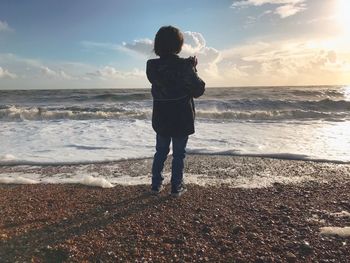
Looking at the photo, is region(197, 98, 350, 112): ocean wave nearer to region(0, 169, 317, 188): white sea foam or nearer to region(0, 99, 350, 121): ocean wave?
region(0, 99, 350, 121): ocean wave

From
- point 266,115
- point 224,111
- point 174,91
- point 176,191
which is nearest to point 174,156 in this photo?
point 176,191

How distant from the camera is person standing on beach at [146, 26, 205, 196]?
425 cm

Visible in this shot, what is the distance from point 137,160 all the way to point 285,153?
279 cm

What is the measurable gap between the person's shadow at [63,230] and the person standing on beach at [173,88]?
58 centimetres

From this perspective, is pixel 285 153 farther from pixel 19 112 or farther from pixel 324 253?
pixel 19 112

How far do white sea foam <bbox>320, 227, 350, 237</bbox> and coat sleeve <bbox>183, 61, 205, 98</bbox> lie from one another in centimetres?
182

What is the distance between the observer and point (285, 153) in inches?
290

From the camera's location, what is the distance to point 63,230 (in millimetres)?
3432

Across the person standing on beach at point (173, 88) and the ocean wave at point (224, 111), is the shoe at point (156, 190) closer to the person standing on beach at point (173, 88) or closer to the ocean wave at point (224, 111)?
the person standing on beach at point (173, 88)

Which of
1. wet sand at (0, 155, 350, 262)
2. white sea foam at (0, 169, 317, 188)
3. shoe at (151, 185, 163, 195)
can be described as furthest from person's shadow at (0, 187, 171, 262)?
white sea foam at (0, 169, 317, 188)

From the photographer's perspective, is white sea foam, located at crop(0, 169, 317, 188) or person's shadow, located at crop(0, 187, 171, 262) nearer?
person's shadow, located at crop(0, 187, 171, 262)

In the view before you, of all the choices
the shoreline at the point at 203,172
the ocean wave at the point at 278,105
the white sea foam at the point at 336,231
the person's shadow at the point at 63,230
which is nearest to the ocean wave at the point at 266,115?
the ocean wave at the point at 278,105

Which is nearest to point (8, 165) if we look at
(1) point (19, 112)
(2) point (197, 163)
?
(2) point (197, 163)

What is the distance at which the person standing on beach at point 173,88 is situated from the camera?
167 inches
